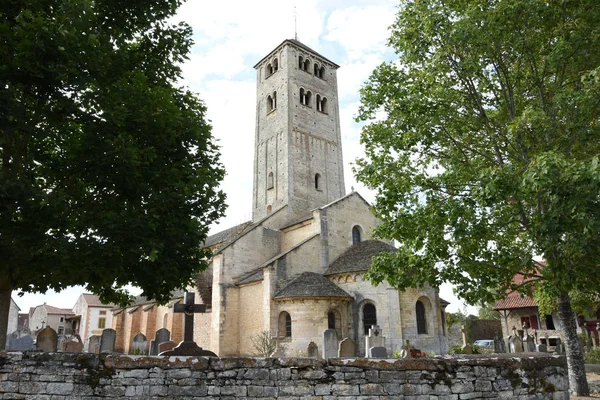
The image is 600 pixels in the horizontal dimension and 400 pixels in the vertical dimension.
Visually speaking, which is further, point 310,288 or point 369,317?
point 310,288

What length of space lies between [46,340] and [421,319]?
16.4 m

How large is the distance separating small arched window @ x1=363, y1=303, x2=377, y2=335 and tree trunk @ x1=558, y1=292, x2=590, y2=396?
1046 centimetres

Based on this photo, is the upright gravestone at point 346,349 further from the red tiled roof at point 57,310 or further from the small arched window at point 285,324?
the red tiled roof at point 57,310

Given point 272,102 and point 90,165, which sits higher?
point 272,102

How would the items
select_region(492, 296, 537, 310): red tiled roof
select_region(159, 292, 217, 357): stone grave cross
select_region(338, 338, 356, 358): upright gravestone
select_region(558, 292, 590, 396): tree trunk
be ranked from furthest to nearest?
select_region(492, 296, 537, 310): red tiled roof
select_region(558, 292, 590, 396): tree trunk
select_region(338, 338, 356, 358): upright gravestone
select_region(159, 292, 217, 357): stone grave cross

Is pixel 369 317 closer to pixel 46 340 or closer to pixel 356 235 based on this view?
pixel 356 235

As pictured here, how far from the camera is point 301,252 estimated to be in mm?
22891

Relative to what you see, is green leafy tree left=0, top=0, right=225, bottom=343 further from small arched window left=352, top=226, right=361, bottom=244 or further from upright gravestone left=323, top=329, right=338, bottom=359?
small arched window left=352, top=226, right=361, bottom=244

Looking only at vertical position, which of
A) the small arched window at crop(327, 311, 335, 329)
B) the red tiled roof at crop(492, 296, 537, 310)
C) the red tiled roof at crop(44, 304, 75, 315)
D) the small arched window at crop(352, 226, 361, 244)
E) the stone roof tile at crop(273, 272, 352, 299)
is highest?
the small arched window at crop(352, 226, 361, 244)

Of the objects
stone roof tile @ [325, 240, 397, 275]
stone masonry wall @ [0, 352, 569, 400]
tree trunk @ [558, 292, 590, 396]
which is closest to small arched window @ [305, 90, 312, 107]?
stone roof tile @ [325, 240, 397, 275]

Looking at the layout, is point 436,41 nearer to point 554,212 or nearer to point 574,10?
point 574,10

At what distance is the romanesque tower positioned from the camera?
94.6 feet

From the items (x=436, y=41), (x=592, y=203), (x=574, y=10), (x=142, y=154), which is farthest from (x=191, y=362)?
(x=574, y=10)

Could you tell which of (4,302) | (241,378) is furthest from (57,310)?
(241,378)
